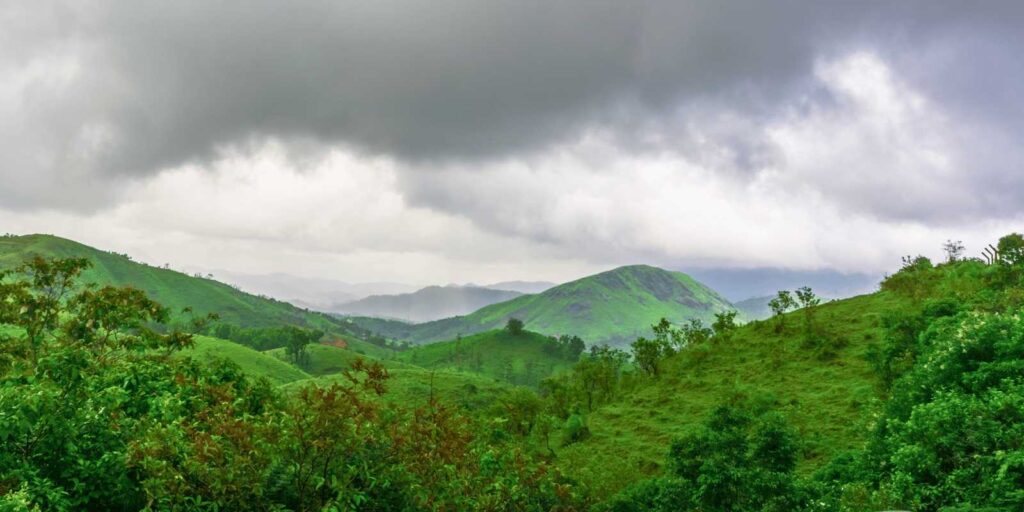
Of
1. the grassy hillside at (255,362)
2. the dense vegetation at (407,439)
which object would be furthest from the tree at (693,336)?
the grassy hillside at (255,362)

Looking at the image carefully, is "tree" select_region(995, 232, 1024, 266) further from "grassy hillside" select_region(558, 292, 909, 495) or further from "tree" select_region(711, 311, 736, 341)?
"tree" select_region(711, 311, 736, 341)

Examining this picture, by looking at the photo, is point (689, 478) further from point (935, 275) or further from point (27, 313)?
point (935, 275)

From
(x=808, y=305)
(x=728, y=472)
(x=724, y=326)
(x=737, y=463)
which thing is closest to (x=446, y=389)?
(x=724, y=326)

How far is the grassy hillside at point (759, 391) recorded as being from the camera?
108 feet

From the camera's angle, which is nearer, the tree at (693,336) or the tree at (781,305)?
the tree at (781,305)

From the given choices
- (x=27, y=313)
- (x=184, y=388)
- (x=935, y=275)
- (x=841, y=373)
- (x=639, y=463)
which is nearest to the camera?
(x=184, y=388)

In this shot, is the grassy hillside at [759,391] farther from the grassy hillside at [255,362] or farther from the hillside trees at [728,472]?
the grassy hillside at [255,362]

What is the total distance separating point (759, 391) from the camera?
1655 inches

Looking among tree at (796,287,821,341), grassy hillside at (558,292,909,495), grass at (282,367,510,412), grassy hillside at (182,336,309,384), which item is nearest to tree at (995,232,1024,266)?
grassy hillside at (558,292,909,495)

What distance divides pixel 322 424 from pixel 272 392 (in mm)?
10753

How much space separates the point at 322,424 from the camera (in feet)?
34.2

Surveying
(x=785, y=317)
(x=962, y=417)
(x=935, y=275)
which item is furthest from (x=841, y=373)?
(x=962, y=417)

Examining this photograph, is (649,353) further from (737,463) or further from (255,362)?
(255,362)

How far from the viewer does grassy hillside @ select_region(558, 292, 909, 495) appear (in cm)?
3288
